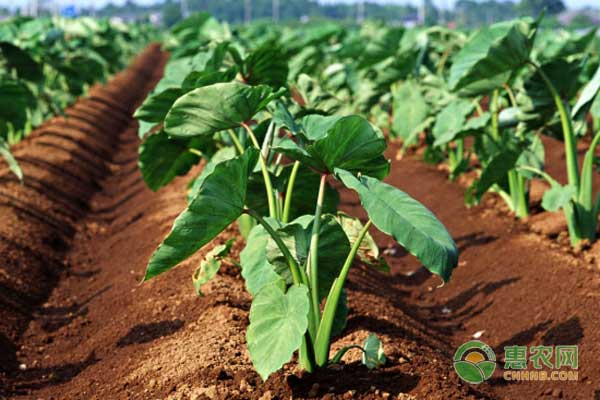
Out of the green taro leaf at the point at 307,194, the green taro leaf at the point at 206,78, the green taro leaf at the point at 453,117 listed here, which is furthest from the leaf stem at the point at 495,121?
the green taro leaf at the point at 206,78

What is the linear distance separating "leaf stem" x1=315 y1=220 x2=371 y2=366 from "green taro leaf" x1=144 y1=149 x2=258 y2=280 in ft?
1.29

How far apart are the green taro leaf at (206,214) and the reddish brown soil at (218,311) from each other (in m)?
0.52

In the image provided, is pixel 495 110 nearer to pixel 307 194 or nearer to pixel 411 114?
pixel 411 114

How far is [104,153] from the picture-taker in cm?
919

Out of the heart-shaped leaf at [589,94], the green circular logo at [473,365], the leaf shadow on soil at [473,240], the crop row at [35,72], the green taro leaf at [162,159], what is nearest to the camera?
the green circular logo at [473,365]

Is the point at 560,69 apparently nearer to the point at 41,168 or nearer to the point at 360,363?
the point at 360,363

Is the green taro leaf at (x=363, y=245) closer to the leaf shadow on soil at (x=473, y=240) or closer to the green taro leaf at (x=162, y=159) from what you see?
the green taro leaf at (x=162, y=159)

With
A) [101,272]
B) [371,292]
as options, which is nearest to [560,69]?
[371,292]

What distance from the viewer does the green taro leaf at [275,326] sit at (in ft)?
8.07

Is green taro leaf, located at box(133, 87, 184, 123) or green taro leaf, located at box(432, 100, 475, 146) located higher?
green taro leaf, located at box(133, 87, 184, 123)

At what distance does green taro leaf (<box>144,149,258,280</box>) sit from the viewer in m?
2.46

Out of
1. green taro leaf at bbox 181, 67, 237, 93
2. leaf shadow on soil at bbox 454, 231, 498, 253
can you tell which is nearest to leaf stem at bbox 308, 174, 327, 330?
green taro leaf at bbox 181, 67, 237, 93

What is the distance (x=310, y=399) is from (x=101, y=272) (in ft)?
8.83

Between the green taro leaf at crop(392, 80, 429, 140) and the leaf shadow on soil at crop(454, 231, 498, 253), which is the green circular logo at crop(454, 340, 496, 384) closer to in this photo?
the leaf shadow on soil at crop(454, 231, 498, 253)
